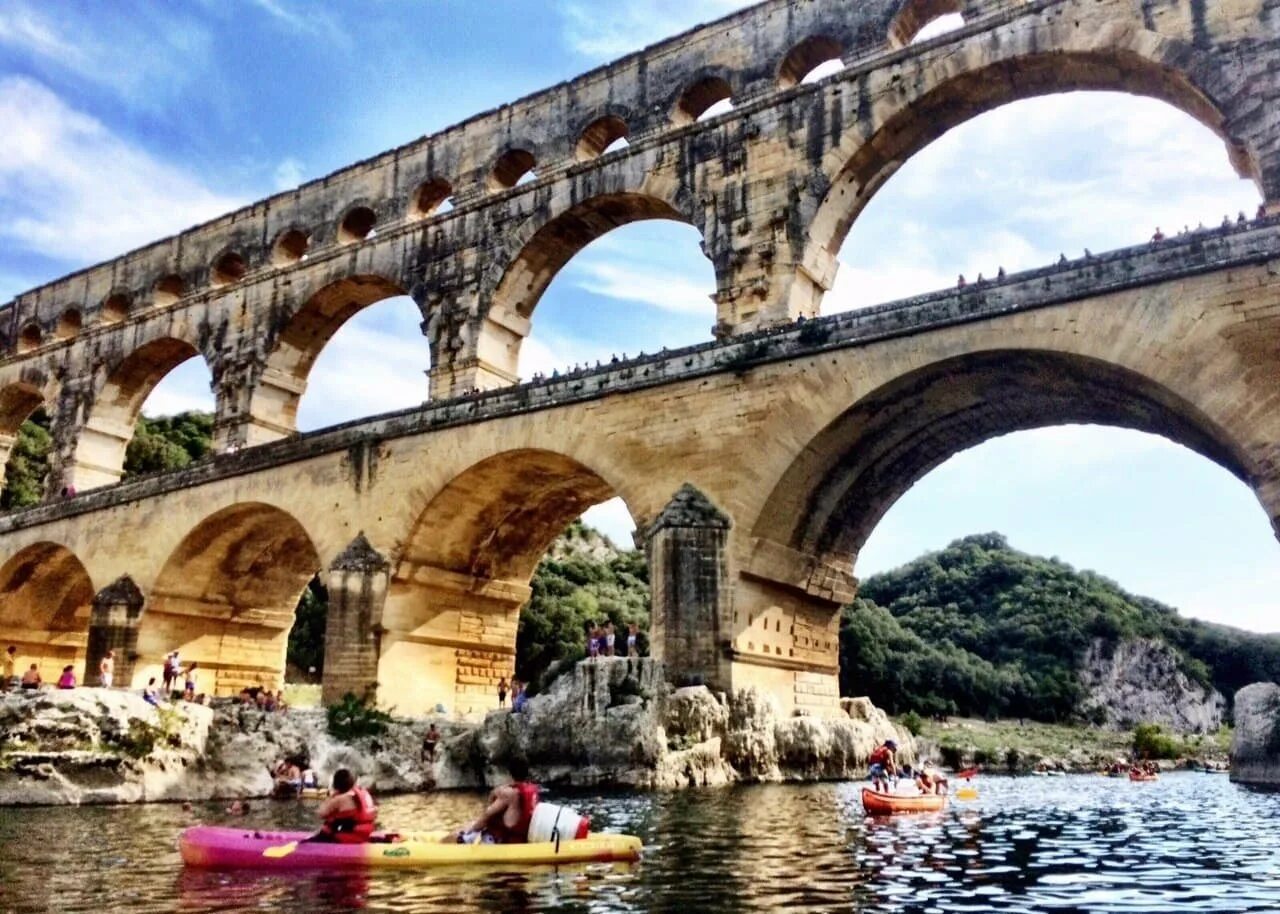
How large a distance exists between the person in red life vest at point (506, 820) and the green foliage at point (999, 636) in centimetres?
3419

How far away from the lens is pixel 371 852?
789cm

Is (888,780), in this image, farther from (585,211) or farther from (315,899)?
(585,211)

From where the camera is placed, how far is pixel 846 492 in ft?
54.0

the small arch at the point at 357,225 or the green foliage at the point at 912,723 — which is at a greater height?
the small arch at the point at 357,225

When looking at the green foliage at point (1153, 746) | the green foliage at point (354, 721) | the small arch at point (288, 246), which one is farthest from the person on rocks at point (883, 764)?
the green foliage at point (1153, 746)

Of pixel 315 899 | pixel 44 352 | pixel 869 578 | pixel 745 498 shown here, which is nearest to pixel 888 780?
pixel 745 498

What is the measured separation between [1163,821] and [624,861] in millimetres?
6796

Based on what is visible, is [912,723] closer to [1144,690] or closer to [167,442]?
[1144,690]

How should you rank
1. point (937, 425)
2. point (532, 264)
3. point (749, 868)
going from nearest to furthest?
point (749, 868), point (937, 425), point (532, 264)

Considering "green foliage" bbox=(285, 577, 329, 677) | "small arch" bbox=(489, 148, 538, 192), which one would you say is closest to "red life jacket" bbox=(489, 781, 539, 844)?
"small arch" bbox=(489, 148, 538, 192)

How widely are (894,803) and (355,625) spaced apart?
1022cm

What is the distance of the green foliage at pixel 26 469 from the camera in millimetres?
40719

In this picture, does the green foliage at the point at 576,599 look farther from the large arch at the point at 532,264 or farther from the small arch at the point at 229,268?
the small arch at the point at 229,268

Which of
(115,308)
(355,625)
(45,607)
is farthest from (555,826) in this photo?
(115,308)
